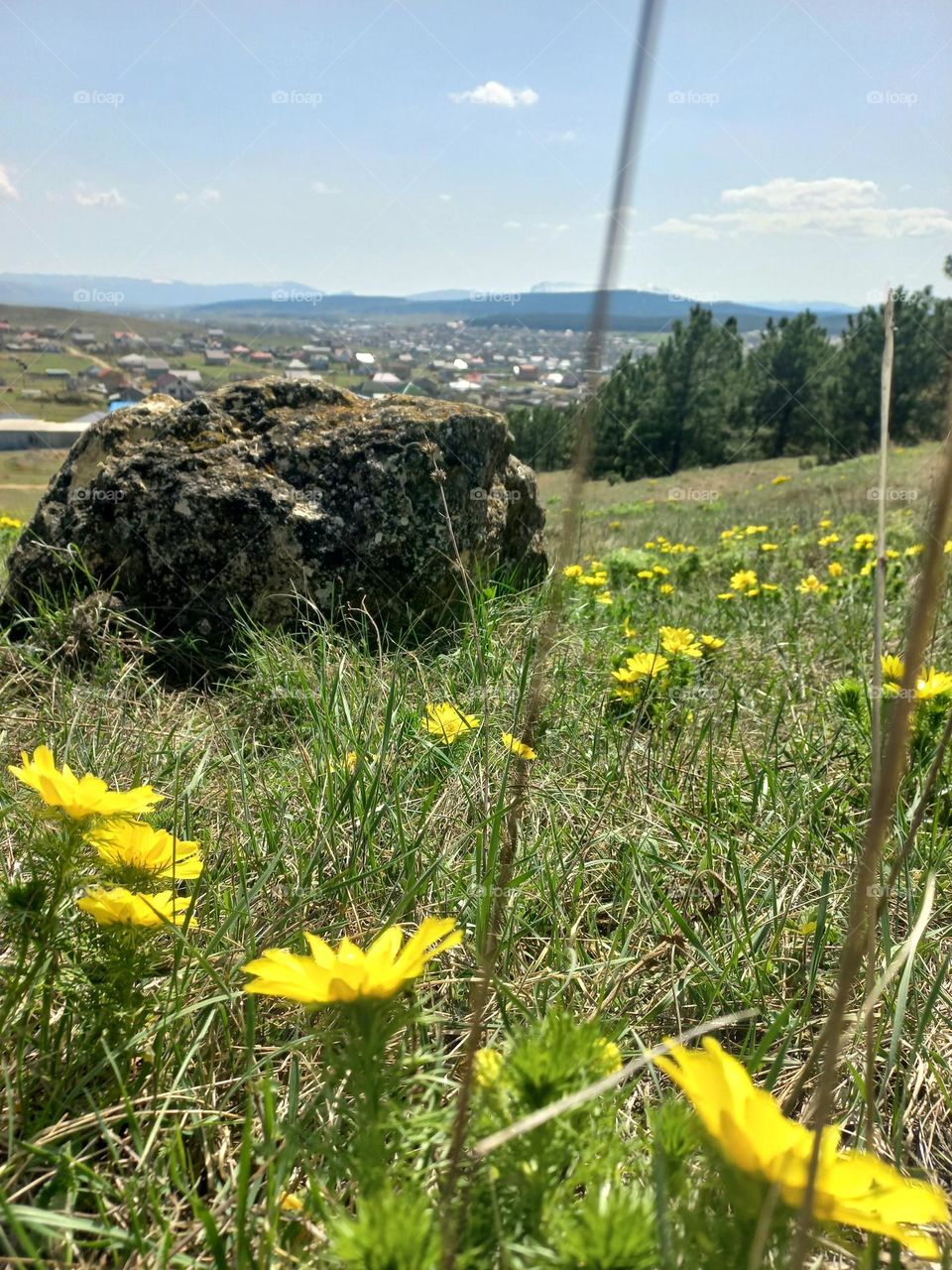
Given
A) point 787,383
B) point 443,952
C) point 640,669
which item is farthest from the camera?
point 787,383

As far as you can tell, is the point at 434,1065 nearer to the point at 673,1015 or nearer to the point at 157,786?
the point at 673,1015

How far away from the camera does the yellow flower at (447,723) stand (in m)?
2.09

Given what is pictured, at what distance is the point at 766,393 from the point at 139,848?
4187 centimetres

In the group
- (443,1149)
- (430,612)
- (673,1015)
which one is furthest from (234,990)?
(430,612)

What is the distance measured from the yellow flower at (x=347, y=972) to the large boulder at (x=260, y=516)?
7.89 feet

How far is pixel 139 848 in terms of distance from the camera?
116cm

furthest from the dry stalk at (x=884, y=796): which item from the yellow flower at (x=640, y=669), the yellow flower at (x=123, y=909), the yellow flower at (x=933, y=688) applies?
the yellow flower at (x=640, y=669)

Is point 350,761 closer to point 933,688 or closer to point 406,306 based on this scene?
point 933,688

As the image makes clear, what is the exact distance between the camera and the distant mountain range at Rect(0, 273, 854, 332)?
28.5 feet

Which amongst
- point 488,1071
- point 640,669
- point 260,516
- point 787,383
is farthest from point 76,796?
point 787,383

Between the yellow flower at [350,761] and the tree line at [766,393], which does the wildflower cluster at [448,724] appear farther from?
the tree line at [766,393]

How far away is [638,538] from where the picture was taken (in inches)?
308

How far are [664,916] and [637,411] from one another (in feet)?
119

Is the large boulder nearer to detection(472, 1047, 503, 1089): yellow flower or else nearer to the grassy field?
the grassy field
